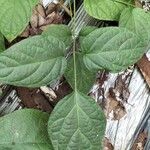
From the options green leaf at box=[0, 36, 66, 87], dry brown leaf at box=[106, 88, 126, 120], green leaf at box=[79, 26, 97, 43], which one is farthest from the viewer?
dry brown leaf at box=[106, 88, 126, 120]

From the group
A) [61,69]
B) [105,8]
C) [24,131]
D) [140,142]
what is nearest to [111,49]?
[61,69]

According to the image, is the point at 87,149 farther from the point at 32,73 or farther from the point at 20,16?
the point at 20,16

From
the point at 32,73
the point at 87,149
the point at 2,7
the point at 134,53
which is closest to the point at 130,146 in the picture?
the point at 87,149

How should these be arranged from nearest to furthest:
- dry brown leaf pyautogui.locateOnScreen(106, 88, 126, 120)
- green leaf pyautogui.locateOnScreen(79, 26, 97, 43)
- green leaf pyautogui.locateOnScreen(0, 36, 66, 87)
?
1. green leaf pyautogui.locateOnScreen(0, 36, 66, 87)
2. green leaf pyautogui.locateOnScreen(79, 26, 97, 43)
3. dry brown leaf pyautogui.locateOnScreen(106, 88, 126, 120)

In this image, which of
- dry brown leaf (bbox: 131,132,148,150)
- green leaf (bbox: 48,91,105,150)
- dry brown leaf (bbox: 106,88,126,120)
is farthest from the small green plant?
dry brown leaf (bbox: 131,132,148,150)

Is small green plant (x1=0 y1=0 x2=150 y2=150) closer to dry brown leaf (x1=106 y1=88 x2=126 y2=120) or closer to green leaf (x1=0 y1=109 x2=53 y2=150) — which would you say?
green leaf (x1=0 y1=109 x2=53 y2=150)

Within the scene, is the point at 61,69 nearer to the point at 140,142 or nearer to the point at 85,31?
the point at 85,31
